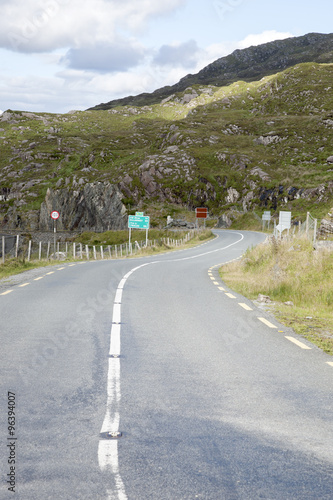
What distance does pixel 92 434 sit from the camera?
412 cm

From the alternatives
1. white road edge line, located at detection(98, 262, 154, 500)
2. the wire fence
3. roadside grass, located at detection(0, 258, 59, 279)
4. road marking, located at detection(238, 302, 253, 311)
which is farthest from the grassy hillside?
white road edge line, located at detection(98, 262, 154, 500)

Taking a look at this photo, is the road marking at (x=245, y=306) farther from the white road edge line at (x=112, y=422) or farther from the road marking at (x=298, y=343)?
the white road edge line at (x=112, y=422)

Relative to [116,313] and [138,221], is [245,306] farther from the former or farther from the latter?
[138,221]

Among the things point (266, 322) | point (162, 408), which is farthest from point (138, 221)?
point (162, 408)

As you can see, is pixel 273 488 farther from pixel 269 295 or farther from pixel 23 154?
pixel 23 154

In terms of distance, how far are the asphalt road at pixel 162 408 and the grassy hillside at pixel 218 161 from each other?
71893 mm

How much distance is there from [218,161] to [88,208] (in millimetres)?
34613

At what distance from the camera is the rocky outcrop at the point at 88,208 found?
104 m

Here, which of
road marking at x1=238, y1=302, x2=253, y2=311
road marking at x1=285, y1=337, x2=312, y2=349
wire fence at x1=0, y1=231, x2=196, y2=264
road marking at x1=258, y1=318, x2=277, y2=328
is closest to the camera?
road marking at x1=285, y1=337, x2=312, y2=349

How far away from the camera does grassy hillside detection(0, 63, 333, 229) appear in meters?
101

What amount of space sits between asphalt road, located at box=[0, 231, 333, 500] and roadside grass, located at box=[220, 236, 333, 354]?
75 cm

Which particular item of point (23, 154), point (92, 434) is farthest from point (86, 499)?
point (23, 154)

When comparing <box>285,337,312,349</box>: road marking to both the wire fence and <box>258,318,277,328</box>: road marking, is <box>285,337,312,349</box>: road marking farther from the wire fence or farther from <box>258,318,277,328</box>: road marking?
the wire fence

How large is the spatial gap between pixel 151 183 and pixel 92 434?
107 metres
